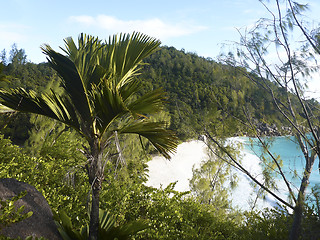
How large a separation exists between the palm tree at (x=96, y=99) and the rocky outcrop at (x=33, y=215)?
29.3 inches

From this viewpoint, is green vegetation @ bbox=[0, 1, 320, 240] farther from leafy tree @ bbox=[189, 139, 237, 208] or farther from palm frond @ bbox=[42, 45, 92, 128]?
leafy tree @ bbox=[189, 139, 237, 208]

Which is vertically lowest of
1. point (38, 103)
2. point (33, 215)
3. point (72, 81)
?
point (33, 215)

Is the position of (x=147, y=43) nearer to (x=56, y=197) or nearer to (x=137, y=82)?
(x=137, y=82)

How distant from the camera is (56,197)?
4.46m

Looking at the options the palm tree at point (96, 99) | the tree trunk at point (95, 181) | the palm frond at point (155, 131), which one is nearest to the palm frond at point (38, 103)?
the palm tree at point (96, 99)

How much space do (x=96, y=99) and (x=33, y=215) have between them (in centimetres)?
196

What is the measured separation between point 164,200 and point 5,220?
302 cm

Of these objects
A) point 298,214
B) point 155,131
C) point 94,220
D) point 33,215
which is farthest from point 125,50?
point 298,214

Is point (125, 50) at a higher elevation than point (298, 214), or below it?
higher

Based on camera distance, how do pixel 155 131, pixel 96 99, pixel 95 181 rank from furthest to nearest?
pixel 95 181
pixel 155 131
pixel 96 99

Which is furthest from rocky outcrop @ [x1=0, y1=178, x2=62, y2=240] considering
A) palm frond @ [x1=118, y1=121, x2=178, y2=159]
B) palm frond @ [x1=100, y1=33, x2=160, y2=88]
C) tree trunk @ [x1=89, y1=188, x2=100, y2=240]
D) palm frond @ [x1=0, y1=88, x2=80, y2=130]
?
palm frond @ [x1=100, y1=33, x2=160, y2=88]

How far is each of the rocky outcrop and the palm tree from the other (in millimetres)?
744

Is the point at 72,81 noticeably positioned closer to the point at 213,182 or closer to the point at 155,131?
the point at 155,131

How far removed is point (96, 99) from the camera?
2.74 m
